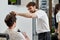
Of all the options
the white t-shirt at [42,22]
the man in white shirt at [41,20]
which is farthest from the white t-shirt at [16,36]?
the white t-shirt at [42,22]

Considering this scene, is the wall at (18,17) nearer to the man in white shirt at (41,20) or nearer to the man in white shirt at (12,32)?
the man in white shirt at (41,20)

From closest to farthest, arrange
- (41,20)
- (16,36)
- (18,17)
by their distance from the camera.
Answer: (16,36) < (41,20) < (18,17)

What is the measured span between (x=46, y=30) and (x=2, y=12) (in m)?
1.21

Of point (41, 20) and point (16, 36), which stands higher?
point (41, 20)

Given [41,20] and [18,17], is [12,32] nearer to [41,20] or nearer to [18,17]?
[41,20]

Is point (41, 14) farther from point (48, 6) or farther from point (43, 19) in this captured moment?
point (48, 6)

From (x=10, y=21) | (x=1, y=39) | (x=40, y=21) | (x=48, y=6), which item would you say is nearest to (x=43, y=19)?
(x=40, y=21)

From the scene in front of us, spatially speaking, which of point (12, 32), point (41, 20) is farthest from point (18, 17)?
point (12, 32)

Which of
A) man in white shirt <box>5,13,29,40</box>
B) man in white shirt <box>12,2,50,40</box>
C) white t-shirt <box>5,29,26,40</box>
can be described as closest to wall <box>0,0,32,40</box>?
man in white shirt <box>12,2,50,40</box>

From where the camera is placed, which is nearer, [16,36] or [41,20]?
[16,36]

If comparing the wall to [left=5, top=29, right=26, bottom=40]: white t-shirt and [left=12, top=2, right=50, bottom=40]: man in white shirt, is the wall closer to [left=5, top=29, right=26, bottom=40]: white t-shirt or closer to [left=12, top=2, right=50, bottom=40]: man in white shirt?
[left=12, top=2, right=50, bottom=40]: man in white shirt

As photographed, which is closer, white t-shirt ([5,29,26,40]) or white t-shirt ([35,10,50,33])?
white t-shirt ([5,29,26,40])

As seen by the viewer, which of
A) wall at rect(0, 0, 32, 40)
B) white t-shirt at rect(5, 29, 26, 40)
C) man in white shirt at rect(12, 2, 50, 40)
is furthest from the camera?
wall at rect(0, 0, 32, 40)

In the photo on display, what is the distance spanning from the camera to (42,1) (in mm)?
5824
